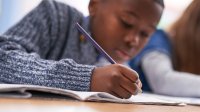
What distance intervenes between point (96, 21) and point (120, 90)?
0.50m

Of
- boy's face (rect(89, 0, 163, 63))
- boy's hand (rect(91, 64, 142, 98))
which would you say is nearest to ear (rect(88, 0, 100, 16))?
boy's face (rect(89, 0, 163, 63))

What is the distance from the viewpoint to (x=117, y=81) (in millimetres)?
532

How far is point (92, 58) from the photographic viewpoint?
959mm

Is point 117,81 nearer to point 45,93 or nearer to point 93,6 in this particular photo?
point 45,93

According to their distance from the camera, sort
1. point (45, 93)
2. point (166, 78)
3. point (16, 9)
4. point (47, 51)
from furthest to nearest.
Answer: point (16, 9)
point (166, 78)
point (47, 51)
point (45, 93)

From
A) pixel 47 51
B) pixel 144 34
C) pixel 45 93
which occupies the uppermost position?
pixel 144 34

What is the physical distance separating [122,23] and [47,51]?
0.21 metres

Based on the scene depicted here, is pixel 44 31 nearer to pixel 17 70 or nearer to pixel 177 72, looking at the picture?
pixel 17 70

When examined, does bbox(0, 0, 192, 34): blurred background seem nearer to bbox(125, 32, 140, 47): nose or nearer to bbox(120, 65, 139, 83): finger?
bbox(125, 32, 140, 47): nose

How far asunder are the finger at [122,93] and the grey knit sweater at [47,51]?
0.05 m

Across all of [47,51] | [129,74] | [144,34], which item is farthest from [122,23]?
[129,74]

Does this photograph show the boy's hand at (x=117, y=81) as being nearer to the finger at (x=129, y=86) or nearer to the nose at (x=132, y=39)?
the finger at (x=129, y=86)

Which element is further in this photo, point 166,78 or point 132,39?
point 166,78

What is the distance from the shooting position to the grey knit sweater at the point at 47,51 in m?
0.55
